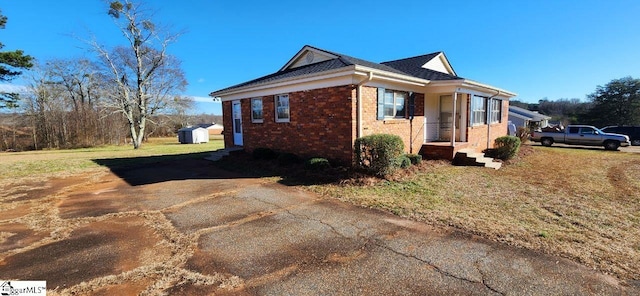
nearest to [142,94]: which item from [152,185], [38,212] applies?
[152,185]

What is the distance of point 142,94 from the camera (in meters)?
21.8

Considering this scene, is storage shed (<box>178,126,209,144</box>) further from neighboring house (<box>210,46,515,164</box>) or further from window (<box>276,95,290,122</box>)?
window (<box>276,95,290,122</box>)

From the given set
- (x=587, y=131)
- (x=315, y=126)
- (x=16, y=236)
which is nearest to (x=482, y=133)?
(x=315, y=126)

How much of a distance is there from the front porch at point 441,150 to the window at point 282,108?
17.3 feet

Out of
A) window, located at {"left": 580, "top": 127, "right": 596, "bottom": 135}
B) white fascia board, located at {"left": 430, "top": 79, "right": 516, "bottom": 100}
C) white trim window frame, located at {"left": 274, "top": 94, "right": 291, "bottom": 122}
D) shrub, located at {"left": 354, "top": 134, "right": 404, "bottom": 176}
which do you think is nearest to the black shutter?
shrub, located at {"left": 354, "top": 134, "right": 404, "bottom": 176}

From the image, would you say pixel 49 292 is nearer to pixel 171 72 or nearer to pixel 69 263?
pixel 69 263

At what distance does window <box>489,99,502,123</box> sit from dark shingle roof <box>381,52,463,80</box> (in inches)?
147

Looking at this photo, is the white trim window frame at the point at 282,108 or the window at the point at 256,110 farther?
the window at the point at 256,110

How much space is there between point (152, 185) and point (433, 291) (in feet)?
24.3

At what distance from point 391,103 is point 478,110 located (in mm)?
5119

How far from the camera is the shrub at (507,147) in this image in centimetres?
1032

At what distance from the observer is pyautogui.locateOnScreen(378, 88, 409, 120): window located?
857cm

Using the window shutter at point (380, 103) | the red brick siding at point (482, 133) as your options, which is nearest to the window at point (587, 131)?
the red brick siding at point (482, 133)

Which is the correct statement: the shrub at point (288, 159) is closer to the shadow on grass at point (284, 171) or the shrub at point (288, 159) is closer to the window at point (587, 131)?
the shadow on grass at point (284, 171)
